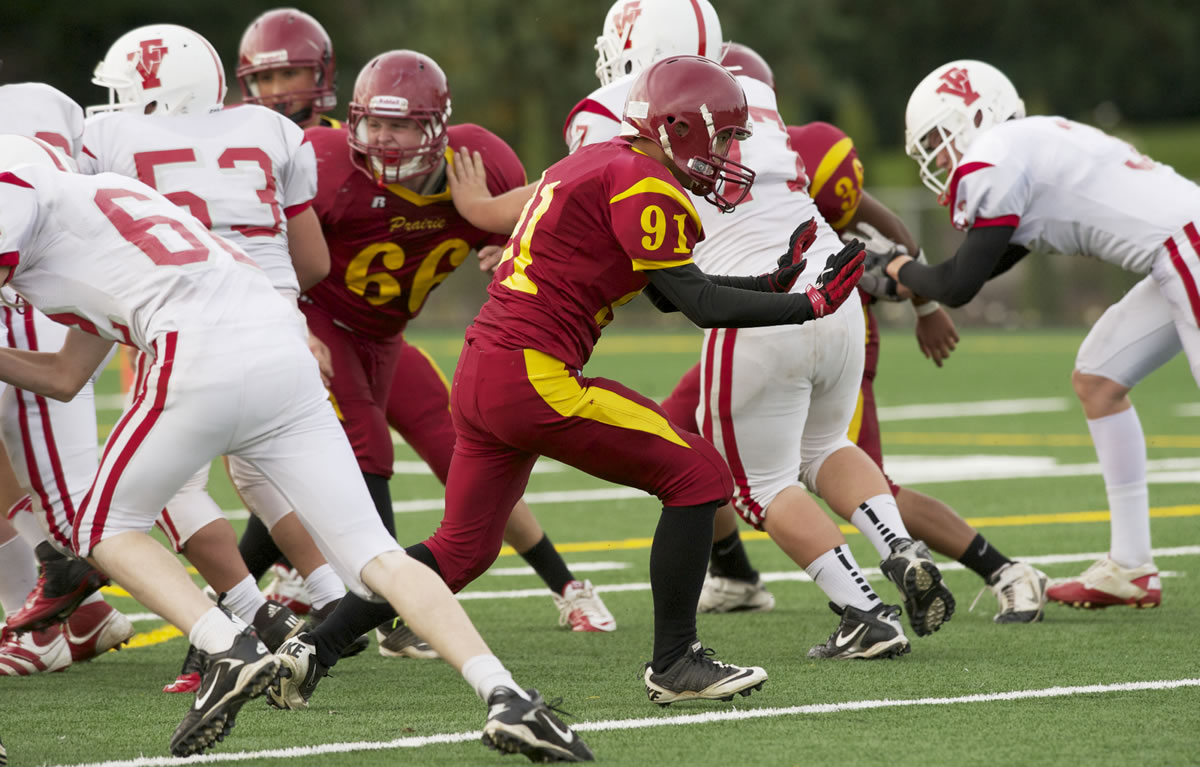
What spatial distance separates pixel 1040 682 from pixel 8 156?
3.12 metres

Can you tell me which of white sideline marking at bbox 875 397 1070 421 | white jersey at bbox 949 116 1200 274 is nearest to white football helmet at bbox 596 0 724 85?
white jersey at bbox 949 116 1200 274

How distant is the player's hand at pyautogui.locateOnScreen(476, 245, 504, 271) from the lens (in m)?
5.67

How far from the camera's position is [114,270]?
13.3 feet

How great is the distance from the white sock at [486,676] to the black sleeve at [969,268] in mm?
2480

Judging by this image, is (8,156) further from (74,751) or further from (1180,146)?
(1180,146)

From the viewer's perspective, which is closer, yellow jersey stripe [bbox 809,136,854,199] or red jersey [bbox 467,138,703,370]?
red jersey [bbox 467,138,703,370]

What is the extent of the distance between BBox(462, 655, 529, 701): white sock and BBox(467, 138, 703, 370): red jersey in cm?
87

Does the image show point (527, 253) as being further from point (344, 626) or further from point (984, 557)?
point (984, 557)

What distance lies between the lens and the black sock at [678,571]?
4.45 m

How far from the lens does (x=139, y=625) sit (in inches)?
241

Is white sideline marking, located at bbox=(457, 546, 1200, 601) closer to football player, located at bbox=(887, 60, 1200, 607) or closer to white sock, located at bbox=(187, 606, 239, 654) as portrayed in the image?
football player, located at bbox=(887, 60, 1200, 607)

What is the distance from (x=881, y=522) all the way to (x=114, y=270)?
2.55 metres

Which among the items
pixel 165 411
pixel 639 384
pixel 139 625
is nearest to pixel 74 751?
pixel 165 411

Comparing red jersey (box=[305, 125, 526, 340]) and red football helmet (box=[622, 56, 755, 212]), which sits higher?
red football helmet (box=[622, 56, 755, 212])
